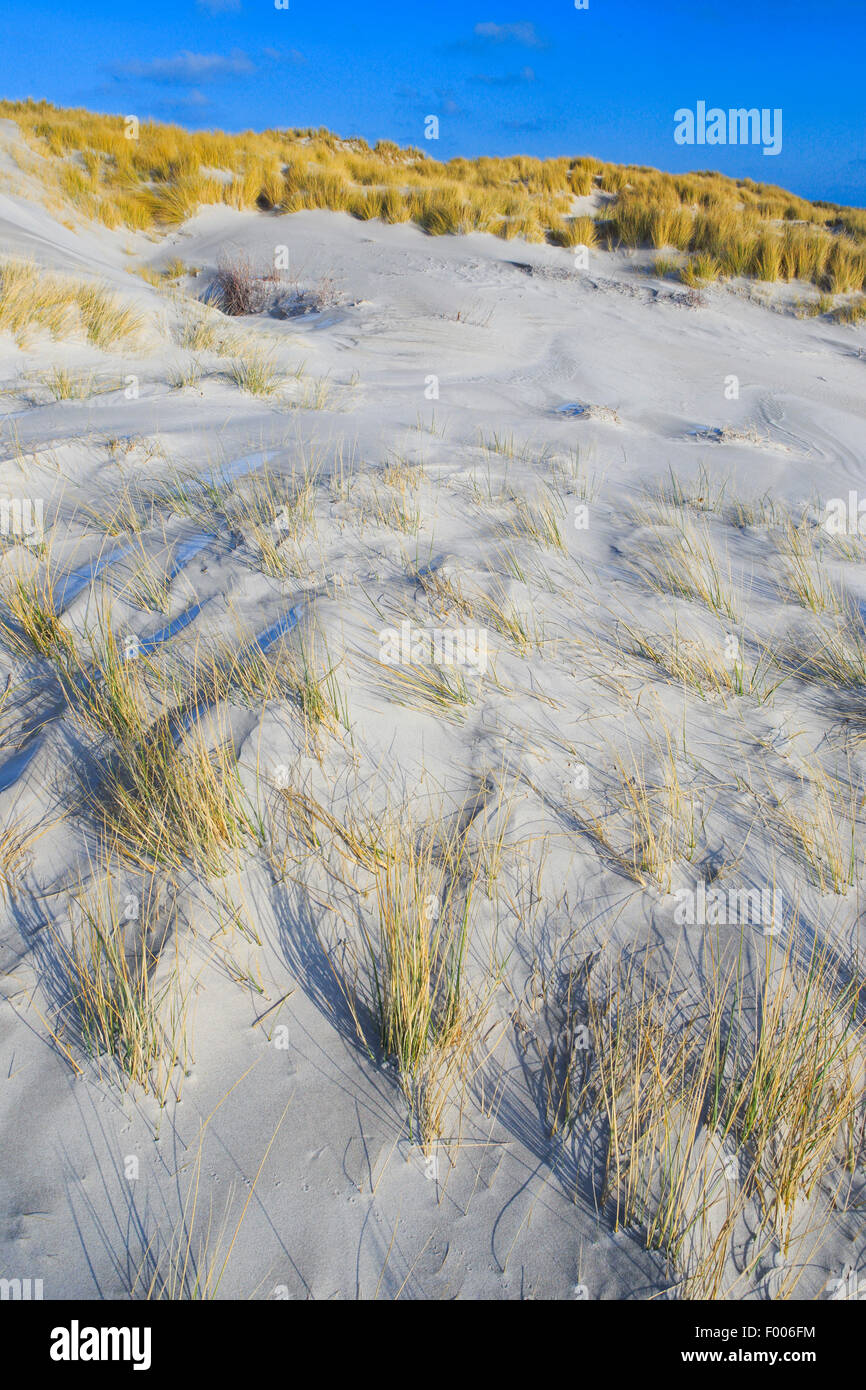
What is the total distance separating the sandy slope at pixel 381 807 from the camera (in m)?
1.22

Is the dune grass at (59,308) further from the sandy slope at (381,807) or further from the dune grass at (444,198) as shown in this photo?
the dune grass at (444,198)

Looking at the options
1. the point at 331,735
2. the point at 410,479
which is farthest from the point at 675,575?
the point at 331,735

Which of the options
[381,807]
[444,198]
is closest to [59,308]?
[381,807]

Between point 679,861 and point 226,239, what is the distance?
1283cm

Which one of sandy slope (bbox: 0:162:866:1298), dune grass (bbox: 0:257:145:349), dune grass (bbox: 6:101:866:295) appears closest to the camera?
sandy slope (bbox: 0:162:866:1298)

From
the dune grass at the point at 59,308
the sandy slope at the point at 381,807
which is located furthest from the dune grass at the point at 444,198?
the sandy slope at the point at 381,807

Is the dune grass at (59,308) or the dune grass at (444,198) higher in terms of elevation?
the dune grass at (444,198)

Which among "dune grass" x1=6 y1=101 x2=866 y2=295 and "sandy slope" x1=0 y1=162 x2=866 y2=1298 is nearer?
"sandy slope" x1=0 y1=162 x2=866 y2=1298

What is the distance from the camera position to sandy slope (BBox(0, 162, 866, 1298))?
4.00 ft

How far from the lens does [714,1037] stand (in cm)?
141

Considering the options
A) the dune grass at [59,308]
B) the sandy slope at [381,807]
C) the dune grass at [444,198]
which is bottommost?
the sandy slope at [381,807]

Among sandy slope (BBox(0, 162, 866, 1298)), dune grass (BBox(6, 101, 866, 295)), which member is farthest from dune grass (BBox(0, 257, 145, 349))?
dune grass (BBox(6, 101, 866, 295))

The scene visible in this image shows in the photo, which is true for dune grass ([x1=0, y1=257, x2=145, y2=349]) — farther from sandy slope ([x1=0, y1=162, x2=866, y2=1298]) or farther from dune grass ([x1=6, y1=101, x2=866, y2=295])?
dune grass ([x1=6, y1=101, x2=866, y2=295])
